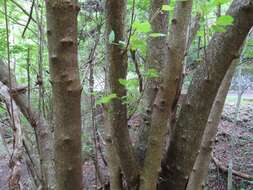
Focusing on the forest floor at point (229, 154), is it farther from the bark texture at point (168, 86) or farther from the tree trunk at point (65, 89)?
the tree trunk at point (65, 89)

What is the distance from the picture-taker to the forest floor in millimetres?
4012

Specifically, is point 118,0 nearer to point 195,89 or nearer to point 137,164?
point 195,89

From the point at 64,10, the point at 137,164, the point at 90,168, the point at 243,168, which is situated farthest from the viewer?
the point at 243,168

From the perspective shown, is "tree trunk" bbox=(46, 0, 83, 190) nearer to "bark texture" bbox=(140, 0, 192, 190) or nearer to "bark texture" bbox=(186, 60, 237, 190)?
"bark texture" bbox=(140, 0, 192, 190)

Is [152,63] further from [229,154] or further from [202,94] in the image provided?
[229,154]

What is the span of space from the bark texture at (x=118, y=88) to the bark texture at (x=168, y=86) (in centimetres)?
7

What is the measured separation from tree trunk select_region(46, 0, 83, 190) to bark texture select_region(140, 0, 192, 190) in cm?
36

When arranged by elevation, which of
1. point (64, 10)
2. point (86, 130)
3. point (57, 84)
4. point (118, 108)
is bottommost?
point (86, 130)

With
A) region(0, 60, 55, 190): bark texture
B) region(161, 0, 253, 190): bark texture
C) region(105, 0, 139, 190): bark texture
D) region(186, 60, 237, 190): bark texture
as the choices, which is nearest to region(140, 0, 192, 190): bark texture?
region(105, 0, 139, 190): bark texture

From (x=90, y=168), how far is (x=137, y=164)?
3021 millimetres

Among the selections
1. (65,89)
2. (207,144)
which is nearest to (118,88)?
(65,89)

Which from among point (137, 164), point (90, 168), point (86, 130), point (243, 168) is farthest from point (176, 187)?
point (243, 168)

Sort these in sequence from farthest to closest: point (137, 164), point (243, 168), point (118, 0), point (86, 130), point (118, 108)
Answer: point (243, 168)
point (86, 130)
point (137, 164)
point (118, 108)
point (118, 0)

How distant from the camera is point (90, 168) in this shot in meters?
4.00
